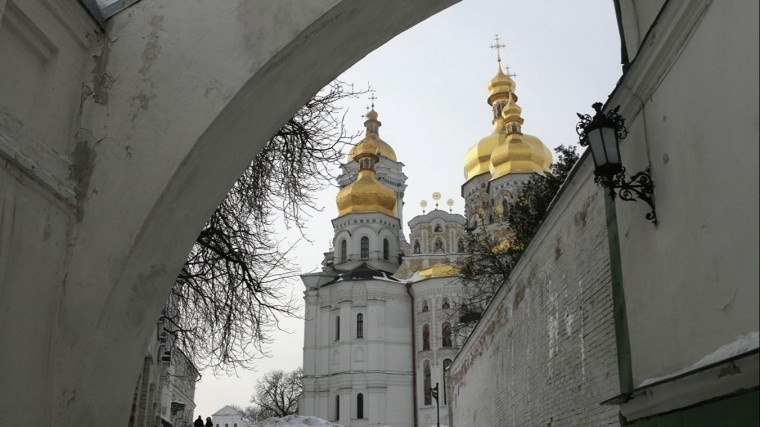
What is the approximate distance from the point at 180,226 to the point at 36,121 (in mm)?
972

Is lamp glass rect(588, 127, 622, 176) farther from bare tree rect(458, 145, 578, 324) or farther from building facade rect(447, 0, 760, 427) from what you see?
bare tree rect(458, 145, 578, 324)

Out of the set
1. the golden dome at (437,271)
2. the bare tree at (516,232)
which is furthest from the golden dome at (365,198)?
the bare tree at (516,232)

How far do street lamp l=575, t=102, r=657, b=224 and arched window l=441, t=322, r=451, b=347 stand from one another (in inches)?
1671

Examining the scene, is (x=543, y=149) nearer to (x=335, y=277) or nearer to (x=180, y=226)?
(x=335, y=277)

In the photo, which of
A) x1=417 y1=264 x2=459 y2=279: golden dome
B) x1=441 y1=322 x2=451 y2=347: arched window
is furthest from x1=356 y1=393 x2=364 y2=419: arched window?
x1=417 y1=264 x2=459 y2=279: golden dome

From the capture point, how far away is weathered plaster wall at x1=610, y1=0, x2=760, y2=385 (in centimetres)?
333

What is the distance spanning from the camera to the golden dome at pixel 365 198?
177 feet

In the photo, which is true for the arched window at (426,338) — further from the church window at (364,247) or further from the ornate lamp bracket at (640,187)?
the ornate lamp bracket at (640,187)

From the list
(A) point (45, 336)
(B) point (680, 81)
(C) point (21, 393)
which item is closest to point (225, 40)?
(A) point (45, 336)

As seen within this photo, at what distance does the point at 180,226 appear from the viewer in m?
4.54

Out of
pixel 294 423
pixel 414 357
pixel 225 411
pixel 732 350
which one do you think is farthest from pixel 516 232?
pixel 225 411

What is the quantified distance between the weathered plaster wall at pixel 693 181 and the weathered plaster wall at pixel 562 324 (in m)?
1.33

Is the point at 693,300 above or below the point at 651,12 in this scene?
below

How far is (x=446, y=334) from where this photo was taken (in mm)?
47062
